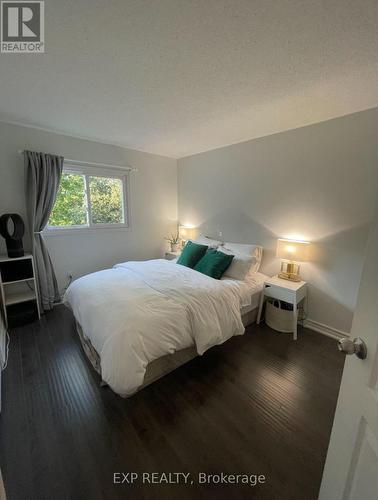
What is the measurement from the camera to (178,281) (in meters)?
2.28

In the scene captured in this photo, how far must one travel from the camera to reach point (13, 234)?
97.7 inches

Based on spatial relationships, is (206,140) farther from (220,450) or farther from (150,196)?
(220,450)

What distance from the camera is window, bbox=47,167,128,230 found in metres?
3.10

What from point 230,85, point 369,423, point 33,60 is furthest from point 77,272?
point 369,423

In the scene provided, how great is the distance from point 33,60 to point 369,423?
2652 millimetres

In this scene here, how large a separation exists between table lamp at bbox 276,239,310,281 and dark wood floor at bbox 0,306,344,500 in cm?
92

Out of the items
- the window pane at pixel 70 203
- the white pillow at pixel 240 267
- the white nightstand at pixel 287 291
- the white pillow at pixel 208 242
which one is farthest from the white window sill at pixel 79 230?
the white nightstand at pixel 287 291

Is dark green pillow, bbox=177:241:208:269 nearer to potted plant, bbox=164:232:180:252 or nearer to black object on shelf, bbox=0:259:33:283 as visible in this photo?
potted plant, bbox=164:232:180:252

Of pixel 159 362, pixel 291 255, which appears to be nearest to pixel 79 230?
pixel 159 362

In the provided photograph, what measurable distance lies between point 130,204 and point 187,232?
1.18 metres

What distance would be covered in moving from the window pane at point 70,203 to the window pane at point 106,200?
0.47 feet

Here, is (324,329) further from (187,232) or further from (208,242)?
(187,232)

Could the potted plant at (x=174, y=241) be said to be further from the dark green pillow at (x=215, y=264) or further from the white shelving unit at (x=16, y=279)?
the white shelving unit at (x=16, y=279)

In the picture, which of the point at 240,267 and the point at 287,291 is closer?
the point at 287,291
